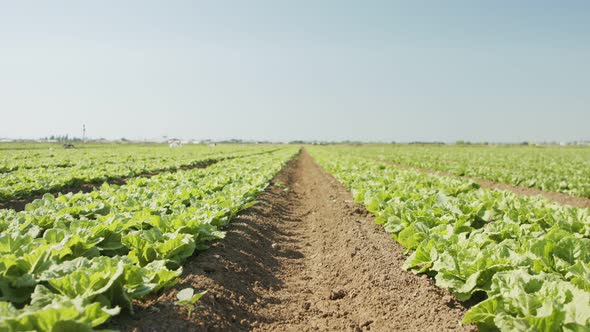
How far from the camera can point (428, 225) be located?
582cm

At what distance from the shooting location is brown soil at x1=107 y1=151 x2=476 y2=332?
11.8 feet

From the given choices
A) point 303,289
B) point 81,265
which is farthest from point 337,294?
point 81,265

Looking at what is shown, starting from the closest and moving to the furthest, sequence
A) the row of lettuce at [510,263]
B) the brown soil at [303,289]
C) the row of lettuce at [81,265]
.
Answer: the row of lettuce at [81,265]
the row of lettuce at [510,263]
the brown soil at [303,289]

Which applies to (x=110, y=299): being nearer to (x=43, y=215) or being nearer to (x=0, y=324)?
(x=0, y=324)

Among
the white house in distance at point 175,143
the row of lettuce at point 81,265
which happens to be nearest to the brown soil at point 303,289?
the row of lettuce at point 81,265

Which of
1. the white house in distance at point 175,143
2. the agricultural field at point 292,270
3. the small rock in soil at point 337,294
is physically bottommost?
the small rock in soil at point 337,294

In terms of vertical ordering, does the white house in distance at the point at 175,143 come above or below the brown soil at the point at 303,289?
above

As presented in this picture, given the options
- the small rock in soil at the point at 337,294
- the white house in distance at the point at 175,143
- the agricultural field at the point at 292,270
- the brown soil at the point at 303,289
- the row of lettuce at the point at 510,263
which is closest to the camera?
the row of lettuce at the point at 510,263

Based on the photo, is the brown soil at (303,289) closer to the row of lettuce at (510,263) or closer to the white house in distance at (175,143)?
the row of lettuce at (510,263)

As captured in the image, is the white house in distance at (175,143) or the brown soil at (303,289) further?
the white house in distance at (175,143)

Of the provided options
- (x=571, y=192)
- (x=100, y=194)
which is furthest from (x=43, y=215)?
(x=571, y=192)

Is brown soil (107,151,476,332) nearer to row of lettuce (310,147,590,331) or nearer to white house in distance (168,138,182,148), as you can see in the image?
row of lettuce (310,147,590,331)

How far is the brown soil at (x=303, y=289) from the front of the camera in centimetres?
359

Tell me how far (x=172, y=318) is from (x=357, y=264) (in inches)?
127
